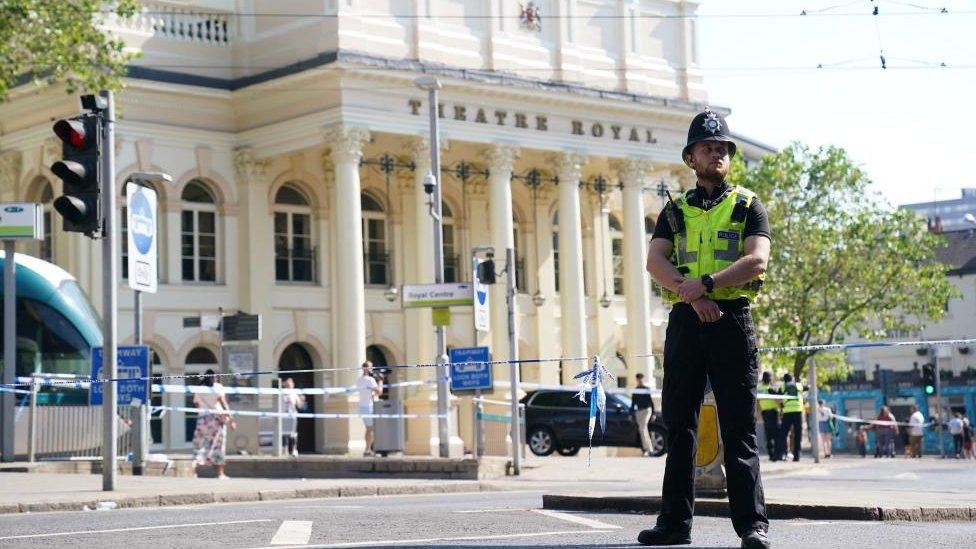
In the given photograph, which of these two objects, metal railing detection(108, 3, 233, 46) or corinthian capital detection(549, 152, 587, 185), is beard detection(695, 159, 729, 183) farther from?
corinthian capital detection(549, 152, 587, 185)

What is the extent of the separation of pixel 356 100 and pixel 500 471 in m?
18.4

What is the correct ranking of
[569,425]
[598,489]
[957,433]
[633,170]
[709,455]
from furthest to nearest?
[957,433]
[633,170]
[569,425]
[598,489]
[709,455]

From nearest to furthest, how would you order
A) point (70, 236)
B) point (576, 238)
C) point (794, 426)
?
point (794, 426), point (70, 236), point (576, 238)

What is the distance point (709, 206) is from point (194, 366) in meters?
36.5

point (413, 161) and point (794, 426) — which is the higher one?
point (413, 161)

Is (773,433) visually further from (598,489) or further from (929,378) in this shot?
(929,378)

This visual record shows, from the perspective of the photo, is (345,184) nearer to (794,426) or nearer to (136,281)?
(794,426)

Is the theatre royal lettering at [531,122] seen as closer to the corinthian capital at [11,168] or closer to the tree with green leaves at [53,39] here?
the corinthian capital at [11,168]

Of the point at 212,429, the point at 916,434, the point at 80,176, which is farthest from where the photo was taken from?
the point at 916,434

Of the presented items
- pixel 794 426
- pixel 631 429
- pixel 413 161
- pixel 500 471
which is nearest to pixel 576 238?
pixel 413 161

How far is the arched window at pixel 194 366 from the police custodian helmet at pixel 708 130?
35029 mm

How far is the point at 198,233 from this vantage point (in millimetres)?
44688

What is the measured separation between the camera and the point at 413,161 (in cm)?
4600

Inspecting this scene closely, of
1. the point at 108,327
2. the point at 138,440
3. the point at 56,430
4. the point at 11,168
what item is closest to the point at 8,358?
the point at 56,430
